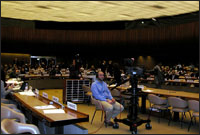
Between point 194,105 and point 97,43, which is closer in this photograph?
point 194,105

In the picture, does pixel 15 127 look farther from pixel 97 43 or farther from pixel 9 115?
pixel 97 43

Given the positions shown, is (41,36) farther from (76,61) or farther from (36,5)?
(36,5)

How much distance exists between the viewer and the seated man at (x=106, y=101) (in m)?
5.47

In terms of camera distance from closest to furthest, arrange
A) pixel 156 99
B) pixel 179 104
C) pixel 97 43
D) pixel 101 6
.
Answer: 1. pixel 101 6
2. pixel 179 104
3. pixel 156 99
4. pixel 97 43

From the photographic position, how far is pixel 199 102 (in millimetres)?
4789

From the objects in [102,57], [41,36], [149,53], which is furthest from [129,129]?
[102,57]

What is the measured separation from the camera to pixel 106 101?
5672 millimetres

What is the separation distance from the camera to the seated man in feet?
17.9

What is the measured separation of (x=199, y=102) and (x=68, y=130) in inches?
113

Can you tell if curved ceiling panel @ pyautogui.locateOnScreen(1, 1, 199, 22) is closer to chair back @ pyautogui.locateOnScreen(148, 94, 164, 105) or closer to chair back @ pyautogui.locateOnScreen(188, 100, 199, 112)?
chair back @ pyautogui.locateOnScreen(188, 100, 199, 112)

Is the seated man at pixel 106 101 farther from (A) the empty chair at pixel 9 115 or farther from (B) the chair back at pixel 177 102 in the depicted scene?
(A) the empty chair at pixel 9 115

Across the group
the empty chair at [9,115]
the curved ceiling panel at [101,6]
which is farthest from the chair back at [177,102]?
the empty chair at [9,115]

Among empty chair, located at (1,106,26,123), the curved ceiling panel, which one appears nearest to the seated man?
the curved ceiling panel

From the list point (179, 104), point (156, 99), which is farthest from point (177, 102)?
point (156, 99)
